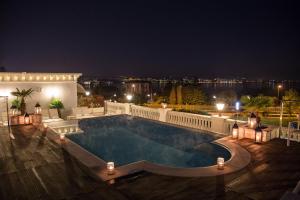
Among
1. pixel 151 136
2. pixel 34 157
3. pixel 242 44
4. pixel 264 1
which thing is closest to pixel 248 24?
pixel 264 1

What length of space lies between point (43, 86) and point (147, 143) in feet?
31.8

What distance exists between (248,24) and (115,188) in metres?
29.5

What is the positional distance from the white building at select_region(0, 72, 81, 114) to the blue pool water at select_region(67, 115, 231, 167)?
135 inches

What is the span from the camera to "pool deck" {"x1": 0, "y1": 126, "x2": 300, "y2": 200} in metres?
5.01

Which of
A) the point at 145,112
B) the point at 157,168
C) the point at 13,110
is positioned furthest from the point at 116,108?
the point at 157,168

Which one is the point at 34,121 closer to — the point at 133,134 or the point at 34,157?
the point at 133,134

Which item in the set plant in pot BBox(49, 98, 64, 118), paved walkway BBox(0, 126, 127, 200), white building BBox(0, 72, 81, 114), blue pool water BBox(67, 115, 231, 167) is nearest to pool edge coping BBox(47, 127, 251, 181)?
paved walkway BBox(0, 126, 127, 200)

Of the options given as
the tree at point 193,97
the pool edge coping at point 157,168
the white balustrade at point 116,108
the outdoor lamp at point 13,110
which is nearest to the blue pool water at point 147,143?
the pool edge coping at point 157,168

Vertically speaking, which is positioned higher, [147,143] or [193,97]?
[193,97]

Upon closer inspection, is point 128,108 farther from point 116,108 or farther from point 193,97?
point 193,97

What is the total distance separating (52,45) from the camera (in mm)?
27609

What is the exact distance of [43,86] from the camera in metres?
16.7

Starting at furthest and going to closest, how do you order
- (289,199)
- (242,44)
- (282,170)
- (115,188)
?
1. (242,44)
2. (282,170)
3. (115,188)
4. (289,199)

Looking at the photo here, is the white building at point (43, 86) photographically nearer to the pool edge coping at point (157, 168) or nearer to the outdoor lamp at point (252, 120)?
the pool edge coping at point (157, 168)
